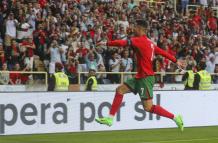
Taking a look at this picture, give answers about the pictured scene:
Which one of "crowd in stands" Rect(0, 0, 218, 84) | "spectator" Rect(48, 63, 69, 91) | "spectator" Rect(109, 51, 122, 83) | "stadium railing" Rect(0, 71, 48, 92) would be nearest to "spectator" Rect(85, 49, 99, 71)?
"crowd in stands" Rect(0, 0, 218, 84)

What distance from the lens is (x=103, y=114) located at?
57.3ft

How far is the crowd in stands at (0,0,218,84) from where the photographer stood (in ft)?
71.5

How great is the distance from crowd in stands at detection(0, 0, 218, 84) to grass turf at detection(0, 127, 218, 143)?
2.97 meters

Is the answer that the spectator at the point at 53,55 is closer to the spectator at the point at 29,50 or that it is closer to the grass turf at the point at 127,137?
the spectator at the point at 29,50

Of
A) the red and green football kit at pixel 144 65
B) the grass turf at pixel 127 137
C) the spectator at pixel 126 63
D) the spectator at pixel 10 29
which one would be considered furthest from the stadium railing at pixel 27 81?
the red and green football kit at pixel 144 65

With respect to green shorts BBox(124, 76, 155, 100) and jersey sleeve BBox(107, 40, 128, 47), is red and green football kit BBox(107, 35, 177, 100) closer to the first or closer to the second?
green shorts BBox(124, 76, 155, 100)

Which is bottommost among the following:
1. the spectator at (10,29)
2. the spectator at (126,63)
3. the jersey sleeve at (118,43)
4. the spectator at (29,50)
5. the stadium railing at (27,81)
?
the stadium railing at (27,81)

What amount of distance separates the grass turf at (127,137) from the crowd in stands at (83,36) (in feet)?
9.75

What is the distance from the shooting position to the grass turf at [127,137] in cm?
1438

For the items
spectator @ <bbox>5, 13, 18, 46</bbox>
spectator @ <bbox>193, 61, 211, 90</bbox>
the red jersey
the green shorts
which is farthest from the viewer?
spectator @ <bbox>5, 13, 18, 46</bbox>

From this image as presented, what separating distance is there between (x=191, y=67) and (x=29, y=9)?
7.09 metres

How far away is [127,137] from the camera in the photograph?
15.4 metres

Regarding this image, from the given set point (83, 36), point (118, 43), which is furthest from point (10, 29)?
point (118, 43)

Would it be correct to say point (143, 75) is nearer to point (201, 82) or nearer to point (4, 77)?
point (201, 82)
